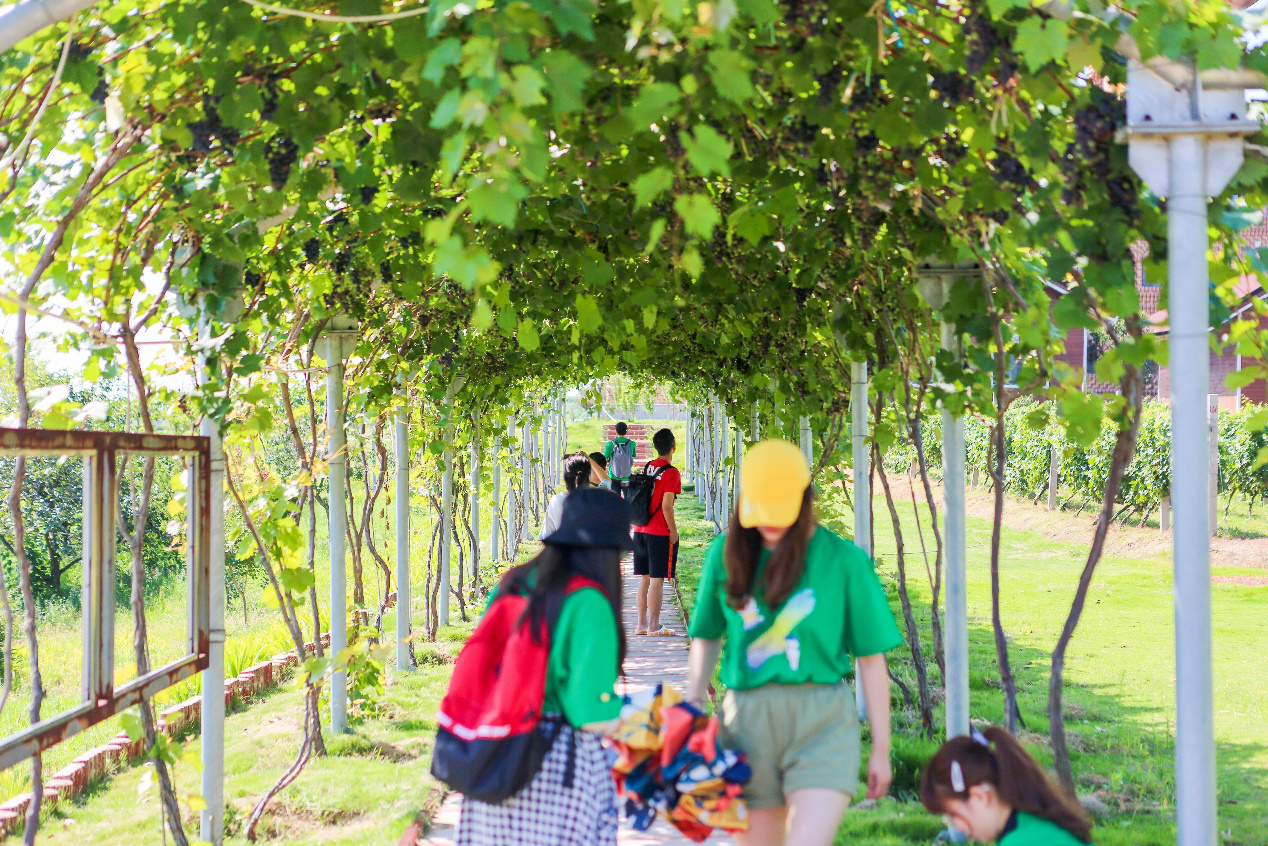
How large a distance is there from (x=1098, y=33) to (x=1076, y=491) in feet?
50.8

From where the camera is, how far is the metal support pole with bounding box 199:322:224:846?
3594mm

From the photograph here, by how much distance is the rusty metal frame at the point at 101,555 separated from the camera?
8.16ft

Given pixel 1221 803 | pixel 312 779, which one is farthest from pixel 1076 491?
pixel 312 779

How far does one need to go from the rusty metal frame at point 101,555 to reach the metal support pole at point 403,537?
3.54 meters

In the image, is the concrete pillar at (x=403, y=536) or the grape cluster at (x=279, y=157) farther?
the concrete pillar at (x=403, y=536)

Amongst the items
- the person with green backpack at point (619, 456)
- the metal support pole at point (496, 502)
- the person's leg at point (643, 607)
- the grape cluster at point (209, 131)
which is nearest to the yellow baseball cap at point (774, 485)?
the grape cluster at point (209, 131)

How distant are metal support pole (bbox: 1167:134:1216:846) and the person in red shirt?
5.63 meters

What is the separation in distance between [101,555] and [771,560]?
1782 millimetres

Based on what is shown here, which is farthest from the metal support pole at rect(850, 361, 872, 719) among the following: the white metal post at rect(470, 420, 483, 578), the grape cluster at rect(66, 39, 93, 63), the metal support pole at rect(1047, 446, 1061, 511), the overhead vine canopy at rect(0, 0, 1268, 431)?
the metal support pole at rect(1047, 446, 1061, 511)

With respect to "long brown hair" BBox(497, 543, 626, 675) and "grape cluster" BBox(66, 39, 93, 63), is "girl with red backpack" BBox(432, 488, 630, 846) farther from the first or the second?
"grape cluster" BBox(66, 39, 93, 63)

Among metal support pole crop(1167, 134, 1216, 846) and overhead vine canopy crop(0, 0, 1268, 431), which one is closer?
overhead vine canopy crop(0, 0, 1268, 431)

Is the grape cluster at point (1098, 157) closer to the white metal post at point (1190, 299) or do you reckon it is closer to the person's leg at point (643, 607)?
the white metal post at point (1190, 299)

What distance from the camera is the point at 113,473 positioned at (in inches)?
112

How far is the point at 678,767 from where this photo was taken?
7.64 ft
